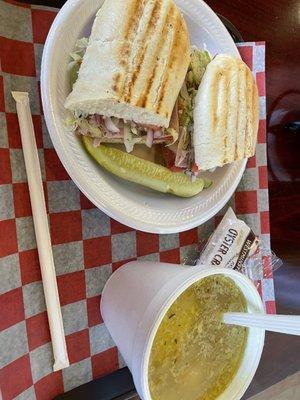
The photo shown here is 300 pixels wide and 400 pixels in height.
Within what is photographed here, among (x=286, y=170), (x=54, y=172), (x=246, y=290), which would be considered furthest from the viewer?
(x=286, y=170)

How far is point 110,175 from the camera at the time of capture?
3.23 ft

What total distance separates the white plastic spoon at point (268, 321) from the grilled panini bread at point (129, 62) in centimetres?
42

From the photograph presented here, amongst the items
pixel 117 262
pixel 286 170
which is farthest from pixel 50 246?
pixel 286 170

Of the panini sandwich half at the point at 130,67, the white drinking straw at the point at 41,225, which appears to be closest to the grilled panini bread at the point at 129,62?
the panini sandwich half at the point at 130,67

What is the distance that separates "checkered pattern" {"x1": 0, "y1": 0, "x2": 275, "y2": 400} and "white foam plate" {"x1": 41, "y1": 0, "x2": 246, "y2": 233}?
0.29ft

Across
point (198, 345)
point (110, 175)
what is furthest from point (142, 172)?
point (198, 345)

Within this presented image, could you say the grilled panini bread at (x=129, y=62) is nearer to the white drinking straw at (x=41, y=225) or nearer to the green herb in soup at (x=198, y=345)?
the white drinking straw at (x=41, y=225)

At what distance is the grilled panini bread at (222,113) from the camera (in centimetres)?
96

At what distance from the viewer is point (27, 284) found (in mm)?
926

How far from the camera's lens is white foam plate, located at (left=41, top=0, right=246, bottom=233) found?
865 millimetres

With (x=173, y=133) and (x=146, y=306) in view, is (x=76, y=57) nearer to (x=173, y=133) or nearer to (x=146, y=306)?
(x=173, y=133)

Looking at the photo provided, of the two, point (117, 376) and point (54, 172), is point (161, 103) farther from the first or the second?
point (117, 376)

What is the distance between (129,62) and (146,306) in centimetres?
46

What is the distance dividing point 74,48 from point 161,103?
0.22 metres
